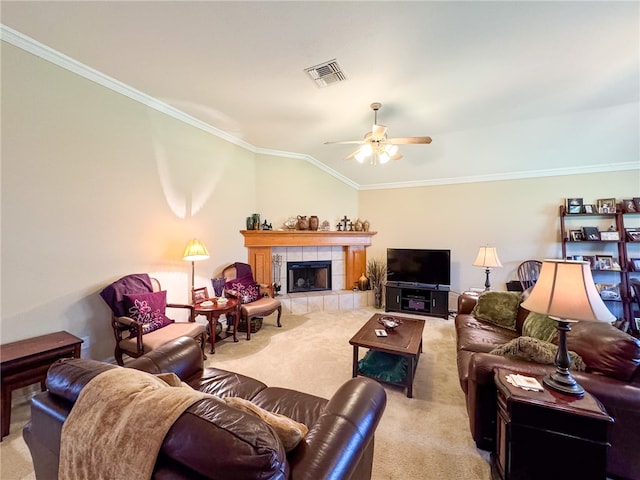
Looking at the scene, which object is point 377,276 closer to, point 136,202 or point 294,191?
point 294,191

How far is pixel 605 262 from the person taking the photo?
4.23 metres

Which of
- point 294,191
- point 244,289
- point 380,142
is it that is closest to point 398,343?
point 380,142

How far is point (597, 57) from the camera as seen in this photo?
2434 mm

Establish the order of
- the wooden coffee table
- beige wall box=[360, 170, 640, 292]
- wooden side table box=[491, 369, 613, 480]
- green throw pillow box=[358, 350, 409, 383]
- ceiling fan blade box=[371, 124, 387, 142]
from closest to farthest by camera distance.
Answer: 1. wooden side table box=[491, 369, 613, 480]
2. the wooden coffee table
3. green throw pillow box=[358, 350, 409, 383]
4. ceiling fan blade box=[371, 124, 387, 142]
5. beige wall box=[360, 170, 640, 292]

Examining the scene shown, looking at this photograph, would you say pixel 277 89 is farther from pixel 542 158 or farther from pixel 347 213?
pixel 542 158

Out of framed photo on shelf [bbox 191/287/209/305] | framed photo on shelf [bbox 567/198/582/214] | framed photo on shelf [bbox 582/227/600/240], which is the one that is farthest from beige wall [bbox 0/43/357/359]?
framed photo on shelf [bbox 582/227/600/240]

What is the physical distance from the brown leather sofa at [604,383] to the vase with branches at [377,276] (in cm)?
337

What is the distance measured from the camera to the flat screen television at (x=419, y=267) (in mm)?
4963

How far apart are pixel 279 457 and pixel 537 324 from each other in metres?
2.66

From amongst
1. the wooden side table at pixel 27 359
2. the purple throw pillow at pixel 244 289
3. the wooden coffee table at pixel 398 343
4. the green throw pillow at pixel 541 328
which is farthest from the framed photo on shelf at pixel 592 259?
the wooden side table at pixel 27 359

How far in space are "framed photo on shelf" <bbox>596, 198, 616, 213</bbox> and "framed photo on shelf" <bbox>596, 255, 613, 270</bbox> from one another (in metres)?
0.71

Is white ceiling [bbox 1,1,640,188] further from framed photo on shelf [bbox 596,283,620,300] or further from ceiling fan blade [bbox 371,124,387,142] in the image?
framed photo on shelf [bbox 596,283,620,300]

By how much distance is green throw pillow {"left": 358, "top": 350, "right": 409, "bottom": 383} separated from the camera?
8.55 ft

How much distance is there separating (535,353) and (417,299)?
10.8 ft
